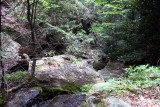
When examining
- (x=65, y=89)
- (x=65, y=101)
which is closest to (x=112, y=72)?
(x=65, y=89)

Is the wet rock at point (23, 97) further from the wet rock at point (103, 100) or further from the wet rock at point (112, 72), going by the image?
the wet rock at point (112, 72)

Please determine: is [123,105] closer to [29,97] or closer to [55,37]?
[29,97]

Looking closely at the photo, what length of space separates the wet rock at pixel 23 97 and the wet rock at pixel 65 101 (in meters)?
0.37

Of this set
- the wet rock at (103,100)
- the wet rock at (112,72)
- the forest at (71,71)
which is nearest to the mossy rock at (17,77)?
the forest at (71,71)

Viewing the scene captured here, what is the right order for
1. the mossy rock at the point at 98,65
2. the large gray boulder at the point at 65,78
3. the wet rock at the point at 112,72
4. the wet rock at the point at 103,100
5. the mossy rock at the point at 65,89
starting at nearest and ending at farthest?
1. the wet rock at the point at 103,100
2. the mossy rock at the point at 65,89
3. the large gray boulder at the point at 65,78
4. the wet rock at the point at 112,72
5. the mossy rock at the point at 98,65

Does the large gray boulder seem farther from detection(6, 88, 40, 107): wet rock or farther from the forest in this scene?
detection(6, 88, 40, 107): wet rock

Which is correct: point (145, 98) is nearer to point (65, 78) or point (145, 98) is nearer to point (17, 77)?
point (65, 78)

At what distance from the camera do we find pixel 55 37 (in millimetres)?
8977

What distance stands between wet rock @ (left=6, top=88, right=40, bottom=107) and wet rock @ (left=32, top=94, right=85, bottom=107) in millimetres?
367

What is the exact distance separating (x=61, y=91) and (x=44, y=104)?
2.42 feet

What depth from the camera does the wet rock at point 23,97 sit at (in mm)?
2959

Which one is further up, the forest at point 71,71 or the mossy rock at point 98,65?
the forest at point 71,71

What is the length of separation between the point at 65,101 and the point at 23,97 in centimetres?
132

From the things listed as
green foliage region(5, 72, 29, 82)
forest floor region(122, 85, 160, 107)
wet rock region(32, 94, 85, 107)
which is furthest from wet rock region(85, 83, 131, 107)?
green foliage region(5, 72, 29, 82)
